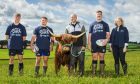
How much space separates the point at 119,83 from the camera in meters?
12.1

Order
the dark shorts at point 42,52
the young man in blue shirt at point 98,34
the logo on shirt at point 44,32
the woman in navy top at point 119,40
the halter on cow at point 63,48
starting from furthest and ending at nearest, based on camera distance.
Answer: the woman in navy top at point 119,40
the dark shorts at point 42,52
the logo on shirt at point 44,32
the young man in blue shirt at point 98,34
the halter on cow at point 63,48

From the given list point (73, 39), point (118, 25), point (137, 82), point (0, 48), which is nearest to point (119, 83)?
point (137, 82)

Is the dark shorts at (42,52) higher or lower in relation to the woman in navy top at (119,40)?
lower

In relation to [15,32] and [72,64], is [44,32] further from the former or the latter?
[72,64]

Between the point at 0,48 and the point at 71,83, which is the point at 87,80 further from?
the point at 0,48

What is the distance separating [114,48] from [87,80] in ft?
14.3

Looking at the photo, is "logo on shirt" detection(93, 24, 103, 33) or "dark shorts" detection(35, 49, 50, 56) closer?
"logo on shirt" detection(93, 24, 103, 33)

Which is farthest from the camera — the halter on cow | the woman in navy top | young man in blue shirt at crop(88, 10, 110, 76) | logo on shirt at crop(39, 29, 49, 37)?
the woman in navy top

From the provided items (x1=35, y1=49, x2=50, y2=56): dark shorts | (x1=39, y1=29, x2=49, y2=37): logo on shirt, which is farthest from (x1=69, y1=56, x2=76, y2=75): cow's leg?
(x1=39, y1=29, x2=49, y2=37): logo on shirt

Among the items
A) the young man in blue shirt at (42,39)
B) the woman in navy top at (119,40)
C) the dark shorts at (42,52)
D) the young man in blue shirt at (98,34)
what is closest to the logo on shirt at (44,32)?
the young man in blue shirt at (42,39)

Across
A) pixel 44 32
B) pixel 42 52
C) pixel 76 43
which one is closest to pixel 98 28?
pixel 76 43

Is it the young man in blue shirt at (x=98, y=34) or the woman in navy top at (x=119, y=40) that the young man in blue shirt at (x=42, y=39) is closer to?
the young man in blue shirt at (x=98, y=34)

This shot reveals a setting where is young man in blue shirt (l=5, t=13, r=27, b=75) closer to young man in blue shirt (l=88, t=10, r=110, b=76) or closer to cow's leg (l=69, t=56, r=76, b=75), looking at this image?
cow's leg (l=69, t=56, r=76, b=75)

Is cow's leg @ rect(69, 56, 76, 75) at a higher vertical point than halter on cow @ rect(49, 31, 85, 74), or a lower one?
lower
